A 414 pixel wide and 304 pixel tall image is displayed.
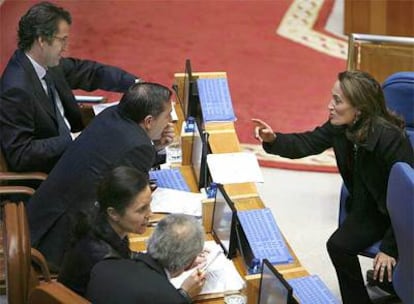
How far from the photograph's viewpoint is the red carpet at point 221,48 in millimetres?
6176

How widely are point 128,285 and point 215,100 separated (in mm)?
1751

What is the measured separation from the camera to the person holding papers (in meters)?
3.33

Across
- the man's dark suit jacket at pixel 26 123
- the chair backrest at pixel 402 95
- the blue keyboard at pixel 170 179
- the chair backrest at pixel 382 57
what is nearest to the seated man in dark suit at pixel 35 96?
the man's dark suit jacket at pixel 26 123

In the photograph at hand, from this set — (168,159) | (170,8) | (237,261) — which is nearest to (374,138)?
(237,261)

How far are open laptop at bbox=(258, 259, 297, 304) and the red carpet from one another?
9.69 feet

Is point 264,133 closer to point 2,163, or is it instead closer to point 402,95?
point 402,95

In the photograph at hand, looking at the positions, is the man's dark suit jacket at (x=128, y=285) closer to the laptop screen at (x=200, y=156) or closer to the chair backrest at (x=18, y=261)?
the chair backrest at (x=18, y=261)

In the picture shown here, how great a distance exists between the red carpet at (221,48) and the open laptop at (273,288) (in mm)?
2953

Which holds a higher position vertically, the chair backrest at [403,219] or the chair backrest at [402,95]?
the chair backrest at [402,95]

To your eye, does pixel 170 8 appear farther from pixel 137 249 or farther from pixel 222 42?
pixel 137 249

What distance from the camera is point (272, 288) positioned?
259 cm

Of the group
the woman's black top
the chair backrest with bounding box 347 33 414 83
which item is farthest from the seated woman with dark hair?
the chair backrest with bounding box 347 33 414 83

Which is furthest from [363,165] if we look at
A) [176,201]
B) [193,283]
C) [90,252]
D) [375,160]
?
[90,252]

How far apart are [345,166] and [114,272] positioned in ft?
4.73
